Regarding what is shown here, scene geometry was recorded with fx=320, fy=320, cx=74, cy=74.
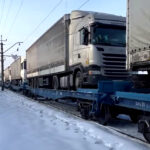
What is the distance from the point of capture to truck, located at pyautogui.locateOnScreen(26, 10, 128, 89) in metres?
12.1

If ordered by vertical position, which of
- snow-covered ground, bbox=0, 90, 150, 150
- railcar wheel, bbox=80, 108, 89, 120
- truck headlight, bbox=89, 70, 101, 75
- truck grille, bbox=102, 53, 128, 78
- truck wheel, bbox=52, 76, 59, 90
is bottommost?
snow-covered ground, bbox=0, 90, 150, 150

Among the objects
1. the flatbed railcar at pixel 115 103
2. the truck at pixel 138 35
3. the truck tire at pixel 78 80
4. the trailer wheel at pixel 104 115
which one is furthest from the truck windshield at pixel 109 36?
the truck at pixel 138 35

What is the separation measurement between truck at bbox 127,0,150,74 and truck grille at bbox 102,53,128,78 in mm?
3208

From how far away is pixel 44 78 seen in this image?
2119cm

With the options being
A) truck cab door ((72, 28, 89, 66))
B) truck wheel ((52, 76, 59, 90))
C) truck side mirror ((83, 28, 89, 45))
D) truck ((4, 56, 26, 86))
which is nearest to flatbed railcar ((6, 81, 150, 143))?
truck cab door ((72, 28, 89, 66))

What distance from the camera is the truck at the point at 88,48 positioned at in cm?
1209

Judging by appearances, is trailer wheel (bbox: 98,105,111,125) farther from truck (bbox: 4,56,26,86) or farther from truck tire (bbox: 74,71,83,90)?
truck (bbox: 4,56,26,86)

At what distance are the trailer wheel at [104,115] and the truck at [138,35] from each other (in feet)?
5.84

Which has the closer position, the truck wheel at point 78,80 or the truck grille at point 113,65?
the truck grille at point 113,65

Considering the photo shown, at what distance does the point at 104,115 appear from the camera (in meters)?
10.1

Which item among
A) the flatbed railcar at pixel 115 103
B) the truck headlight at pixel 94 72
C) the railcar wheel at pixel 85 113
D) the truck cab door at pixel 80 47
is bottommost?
the railcar wheel at pixel 85 113

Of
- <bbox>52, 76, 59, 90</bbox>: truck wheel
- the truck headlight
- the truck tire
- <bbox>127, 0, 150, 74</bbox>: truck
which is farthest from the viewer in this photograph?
<bbox>52, 76, 59, 90</bbox>: truck wheel

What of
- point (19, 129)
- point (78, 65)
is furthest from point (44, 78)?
point (19, 129)

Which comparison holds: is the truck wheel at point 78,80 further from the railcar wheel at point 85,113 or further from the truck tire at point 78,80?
the railcar wheel at point 85,113
